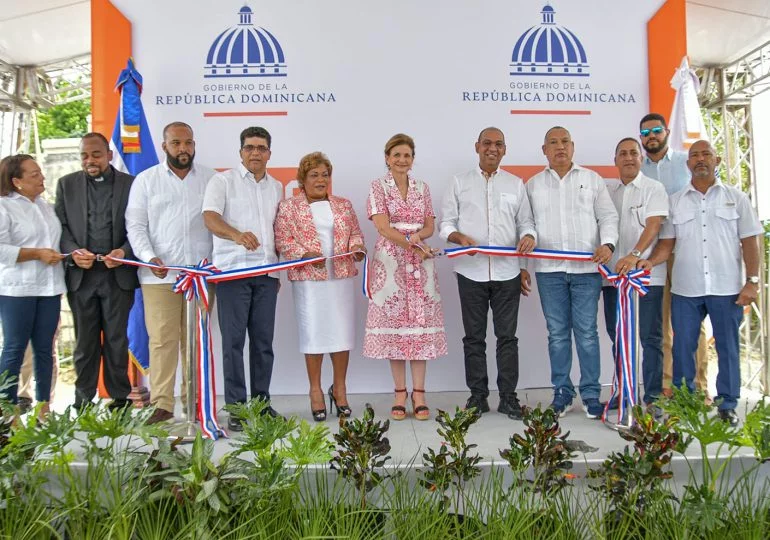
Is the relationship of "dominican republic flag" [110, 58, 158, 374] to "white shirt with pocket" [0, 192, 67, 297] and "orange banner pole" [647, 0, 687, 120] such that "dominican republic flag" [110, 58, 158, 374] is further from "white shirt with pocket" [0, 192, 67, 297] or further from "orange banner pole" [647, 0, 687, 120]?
"orange banner pole" [647, 0, 687, 120]

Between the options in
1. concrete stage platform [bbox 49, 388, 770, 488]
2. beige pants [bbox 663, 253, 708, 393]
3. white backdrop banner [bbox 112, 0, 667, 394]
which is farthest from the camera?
white backdrop banner [bbox 112, 0, 667, 394]

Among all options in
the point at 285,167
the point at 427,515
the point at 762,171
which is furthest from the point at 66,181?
the point at 762,171

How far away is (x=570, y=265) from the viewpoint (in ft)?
13.1

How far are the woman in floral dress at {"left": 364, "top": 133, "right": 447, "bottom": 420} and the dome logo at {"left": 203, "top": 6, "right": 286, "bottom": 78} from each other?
1535 mm

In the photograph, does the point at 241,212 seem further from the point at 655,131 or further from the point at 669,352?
the point at 669,352

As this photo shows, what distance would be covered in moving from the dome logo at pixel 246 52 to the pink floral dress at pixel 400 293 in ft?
5.28

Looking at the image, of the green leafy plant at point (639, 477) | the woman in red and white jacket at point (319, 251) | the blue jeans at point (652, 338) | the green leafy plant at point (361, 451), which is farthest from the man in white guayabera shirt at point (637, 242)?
the green leafy plant at point (361, 451)

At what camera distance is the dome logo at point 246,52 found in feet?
16.4

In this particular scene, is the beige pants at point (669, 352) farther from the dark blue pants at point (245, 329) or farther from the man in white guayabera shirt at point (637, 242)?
the dark blue pants at point (245, 329)

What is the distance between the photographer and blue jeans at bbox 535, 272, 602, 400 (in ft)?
13.1

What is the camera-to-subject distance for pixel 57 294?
13.0 ft

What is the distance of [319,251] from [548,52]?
2.56m

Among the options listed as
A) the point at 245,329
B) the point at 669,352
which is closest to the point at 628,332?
the point at 669,352

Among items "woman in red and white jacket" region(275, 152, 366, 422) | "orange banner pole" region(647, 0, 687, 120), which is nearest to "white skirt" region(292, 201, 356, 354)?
"woman in red and white jacket" region(275, 152, 366, 422)
